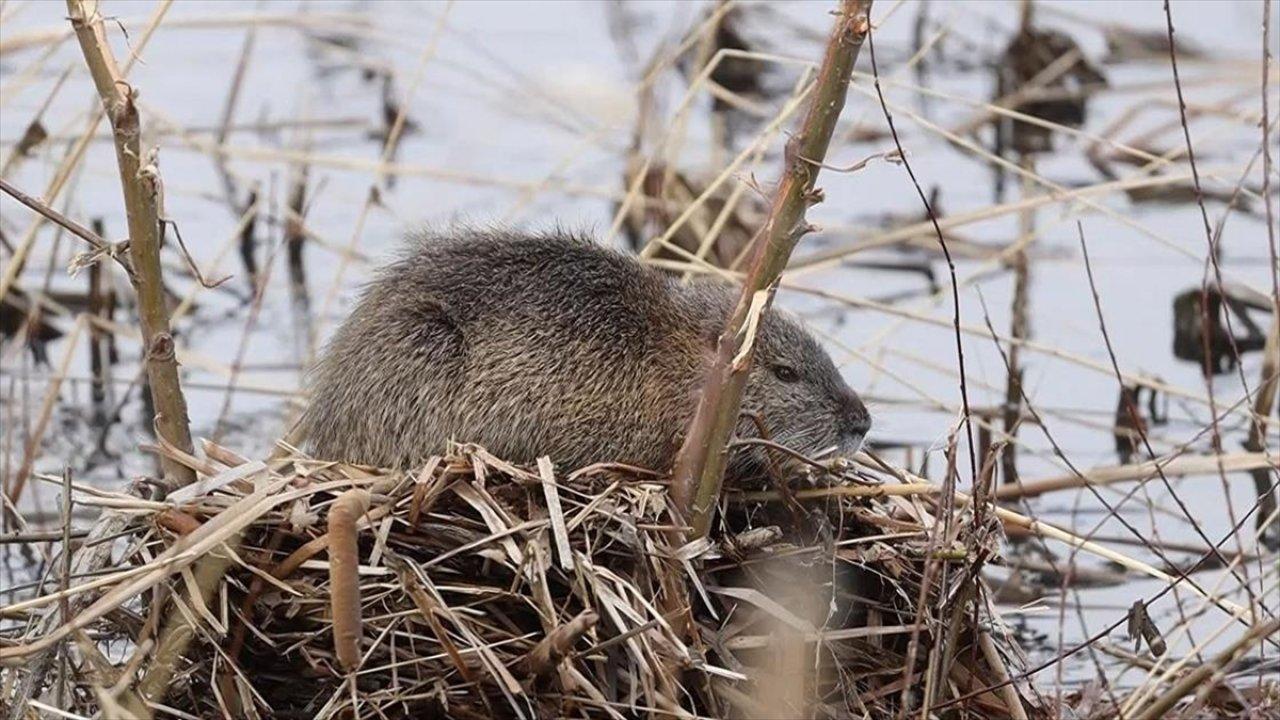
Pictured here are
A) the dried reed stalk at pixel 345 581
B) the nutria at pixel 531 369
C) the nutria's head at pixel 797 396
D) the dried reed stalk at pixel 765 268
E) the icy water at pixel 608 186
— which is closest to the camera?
the dried reed stalk at pixel 765 268

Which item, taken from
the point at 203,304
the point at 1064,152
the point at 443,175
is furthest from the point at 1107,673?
the point at 1064,152

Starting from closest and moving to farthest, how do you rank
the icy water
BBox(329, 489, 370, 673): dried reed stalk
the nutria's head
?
1. BBox(329, 489, 370, 673): dried reed stalk
2. the nutria's head
3. the icy water

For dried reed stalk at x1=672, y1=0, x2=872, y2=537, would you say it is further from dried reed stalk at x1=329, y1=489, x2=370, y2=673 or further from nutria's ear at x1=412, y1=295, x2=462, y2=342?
nutria's ear at x1=412, y1=295, x2=462, y2=342

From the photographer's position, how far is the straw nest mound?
12.3 feet

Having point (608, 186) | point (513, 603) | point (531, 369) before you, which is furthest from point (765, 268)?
point (608, 186)

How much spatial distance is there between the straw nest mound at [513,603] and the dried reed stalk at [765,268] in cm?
11

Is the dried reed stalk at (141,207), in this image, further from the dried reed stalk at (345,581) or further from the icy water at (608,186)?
the icy water at (608,186)

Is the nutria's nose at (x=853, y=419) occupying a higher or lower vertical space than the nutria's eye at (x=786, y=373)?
lower

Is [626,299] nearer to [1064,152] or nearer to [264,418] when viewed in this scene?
[264,418]

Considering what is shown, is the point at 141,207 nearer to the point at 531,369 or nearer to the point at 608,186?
the point at 531,369

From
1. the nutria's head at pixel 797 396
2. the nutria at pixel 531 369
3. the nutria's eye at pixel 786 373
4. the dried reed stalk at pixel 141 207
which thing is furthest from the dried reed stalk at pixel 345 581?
the nutria's eye at pixel 786 373

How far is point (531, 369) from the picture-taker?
14.4ft

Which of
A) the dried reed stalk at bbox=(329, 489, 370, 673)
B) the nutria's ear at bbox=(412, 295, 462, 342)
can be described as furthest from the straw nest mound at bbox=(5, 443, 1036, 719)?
the nutria's ear at bbox=(412, 295, 462, 342)

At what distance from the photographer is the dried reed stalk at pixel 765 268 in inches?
135
